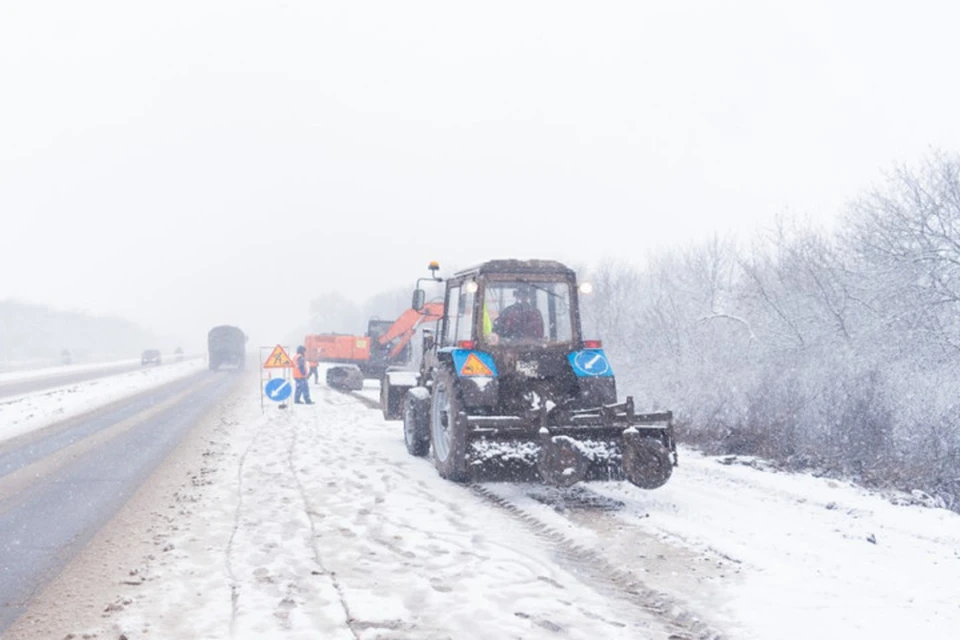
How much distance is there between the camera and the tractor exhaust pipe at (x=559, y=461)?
729 centimetres

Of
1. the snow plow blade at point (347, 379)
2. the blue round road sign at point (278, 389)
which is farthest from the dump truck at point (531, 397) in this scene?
the snow plow blade at point (347, 379)

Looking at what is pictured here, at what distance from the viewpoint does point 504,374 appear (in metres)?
8.45

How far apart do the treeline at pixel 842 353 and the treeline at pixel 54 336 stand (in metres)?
51.8

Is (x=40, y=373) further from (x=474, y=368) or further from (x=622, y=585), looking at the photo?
(x=622, y=585)

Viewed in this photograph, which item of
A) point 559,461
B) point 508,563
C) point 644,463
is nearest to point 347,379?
point 559,461

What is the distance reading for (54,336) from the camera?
84.1 metres

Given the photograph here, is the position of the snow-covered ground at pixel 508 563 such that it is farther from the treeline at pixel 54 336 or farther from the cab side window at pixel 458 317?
the treeline at pixel 54 336

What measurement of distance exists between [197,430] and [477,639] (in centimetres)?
1150

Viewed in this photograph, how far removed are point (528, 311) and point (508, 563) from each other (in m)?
3.99

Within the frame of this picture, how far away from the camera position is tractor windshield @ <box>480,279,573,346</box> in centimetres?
877

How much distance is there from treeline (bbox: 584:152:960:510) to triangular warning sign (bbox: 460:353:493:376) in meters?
4.43

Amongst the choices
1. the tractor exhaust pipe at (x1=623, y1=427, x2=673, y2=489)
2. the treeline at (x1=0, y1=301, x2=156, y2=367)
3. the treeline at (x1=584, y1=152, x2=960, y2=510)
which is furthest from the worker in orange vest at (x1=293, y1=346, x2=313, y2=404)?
the treeline at (x1=0, y1=301, x2=156, y2=367)

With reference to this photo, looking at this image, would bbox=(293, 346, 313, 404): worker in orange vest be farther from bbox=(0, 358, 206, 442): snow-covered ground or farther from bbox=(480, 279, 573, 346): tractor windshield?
bbox=(480, 279, 573, 346): tractor windshield

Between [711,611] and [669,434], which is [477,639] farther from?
[669,434]
